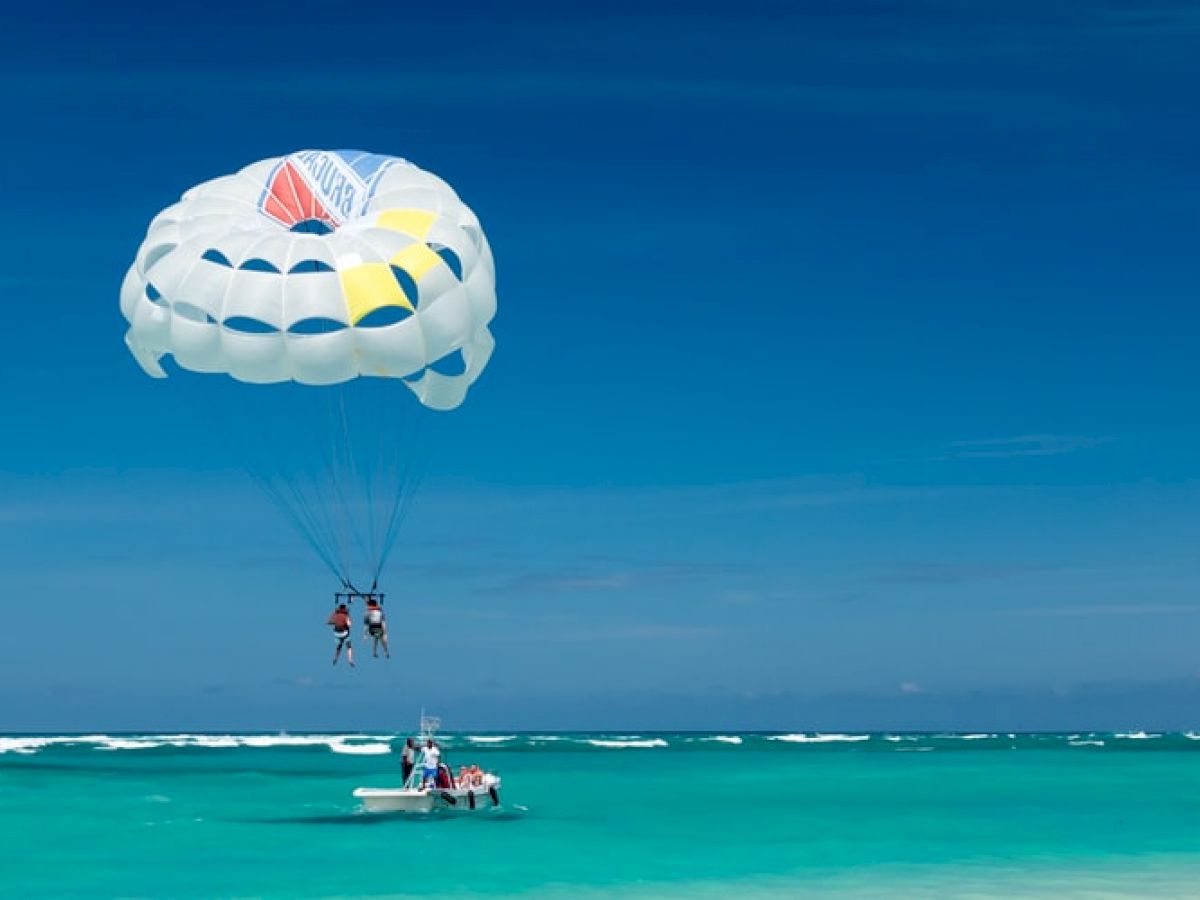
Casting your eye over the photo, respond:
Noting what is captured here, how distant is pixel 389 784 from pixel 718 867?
69.3ft

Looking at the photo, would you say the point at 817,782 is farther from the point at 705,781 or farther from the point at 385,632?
the point at 385,632

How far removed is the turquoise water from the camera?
64.8 ft

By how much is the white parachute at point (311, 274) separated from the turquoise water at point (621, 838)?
6.18m

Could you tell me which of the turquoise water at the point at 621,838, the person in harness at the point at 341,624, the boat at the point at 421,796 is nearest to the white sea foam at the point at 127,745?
the turquoise water at the point at 621,838

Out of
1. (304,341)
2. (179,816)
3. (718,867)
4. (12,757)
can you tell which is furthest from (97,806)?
(12,757)

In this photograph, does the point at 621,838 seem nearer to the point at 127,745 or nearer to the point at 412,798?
the point at 412,798

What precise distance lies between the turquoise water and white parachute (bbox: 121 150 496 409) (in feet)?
20.3

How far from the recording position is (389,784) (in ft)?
136

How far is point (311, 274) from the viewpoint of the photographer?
18047 millimetres

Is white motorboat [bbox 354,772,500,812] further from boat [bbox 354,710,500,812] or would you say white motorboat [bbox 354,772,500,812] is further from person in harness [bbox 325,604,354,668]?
person in harness [bbox 325,604,354,668]

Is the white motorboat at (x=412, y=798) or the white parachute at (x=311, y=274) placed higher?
the white parachute at (x=311, y=274)

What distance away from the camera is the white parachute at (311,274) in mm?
17938

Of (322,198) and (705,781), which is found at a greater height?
(322,198)

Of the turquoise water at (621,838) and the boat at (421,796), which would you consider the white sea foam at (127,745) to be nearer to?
the turquoise water at (621,838)
